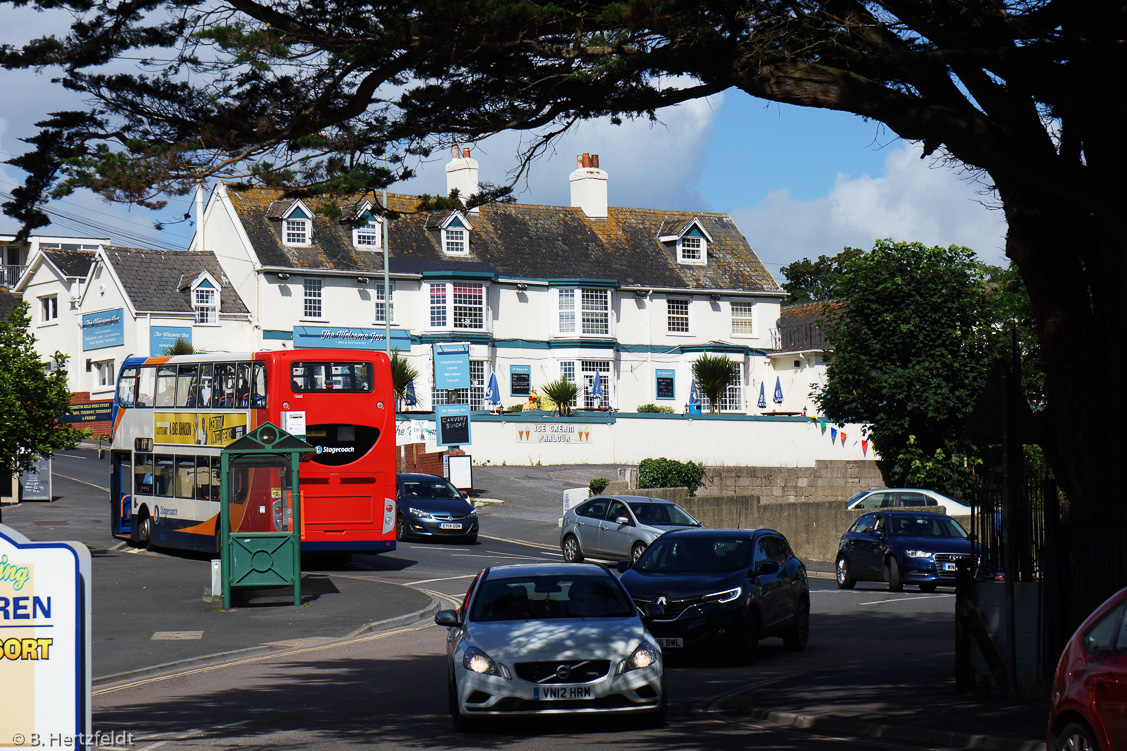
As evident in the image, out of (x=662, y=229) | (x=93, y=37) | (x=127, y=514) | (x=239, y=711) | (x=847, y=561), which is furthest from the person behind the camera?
(x=662, y=229)

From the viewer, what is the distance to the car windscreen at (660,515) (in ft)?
93.7

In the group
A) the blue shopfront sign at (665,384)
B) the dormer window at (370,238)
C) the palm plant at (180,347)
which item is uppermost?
the dormer window at (370,238)

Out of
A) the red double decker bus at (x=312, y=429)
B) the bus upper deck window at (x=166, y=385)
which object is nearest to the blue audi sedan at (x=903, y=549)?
the red double decker bus at (x=312, y=429)

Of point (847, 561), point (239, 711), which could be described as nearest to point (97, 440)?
point (847, 561)

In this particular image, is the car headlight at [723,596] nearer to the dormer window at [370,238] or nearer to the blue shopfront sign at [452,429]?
the blue shopfront sign at [452,429]

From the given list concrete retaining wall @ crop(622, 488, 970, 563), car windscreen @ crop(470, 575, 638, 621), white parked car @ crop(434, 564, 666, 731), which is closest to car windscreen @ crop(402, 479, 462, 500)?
concrete retaining wall @ crop(622, 488, 970, 563)

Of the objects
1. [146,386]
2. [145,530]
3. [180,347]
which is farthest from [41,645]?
[180,347]

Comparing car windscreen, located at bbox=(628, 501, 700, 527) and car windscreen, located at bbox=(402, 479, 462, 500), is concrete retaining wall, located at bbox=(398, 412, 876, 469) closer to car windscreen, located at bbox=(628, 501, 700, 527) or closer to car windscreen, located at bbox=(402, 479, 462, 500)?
car windscreen, located at bbox=(402, 479, 462, 500)

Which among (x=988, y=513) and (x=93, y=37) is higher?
(x=93, y=37)

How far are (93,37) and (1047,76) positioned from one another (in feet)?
22.5

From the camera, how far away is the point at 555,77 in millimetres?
9977

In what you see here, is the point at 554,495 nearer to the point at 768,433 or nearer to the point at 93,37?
the point at 768,433

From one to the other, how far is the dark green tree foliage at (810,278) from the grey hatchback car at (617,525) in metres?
63.0

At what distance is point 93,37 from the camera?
Answer: 30.7ft
